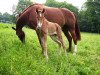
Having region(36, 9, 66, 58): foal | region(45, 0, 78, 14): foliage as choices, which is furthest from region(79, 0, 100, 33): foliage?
region(36, 9, 66, 58): foal

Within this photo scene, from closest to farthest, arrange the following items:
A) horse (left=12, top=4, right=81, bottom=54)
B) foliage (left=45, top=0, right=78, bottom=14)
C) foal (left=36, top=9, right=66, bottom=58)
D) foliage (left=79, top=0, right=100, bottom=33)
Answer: foal (left=36, top=9, right=66, bottom=58) → horse (left=12, top=4, right=81, bottom=54) → foliage (left=79, top=0, right=100, bottom=33) → foliage (left=45, top=0, right=78, bottom=14)

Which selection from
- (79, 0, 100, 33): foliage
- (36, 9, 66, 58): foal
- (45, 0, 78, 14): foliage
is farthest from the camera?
(45, 0, 78, 14): foliage

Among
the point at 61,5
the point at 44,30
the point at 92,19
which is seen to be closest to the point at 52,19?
the point at 44,30

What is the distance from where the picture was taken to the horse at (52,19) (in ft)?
35.2

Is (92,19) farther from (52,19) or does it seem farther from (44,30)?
(44,30)

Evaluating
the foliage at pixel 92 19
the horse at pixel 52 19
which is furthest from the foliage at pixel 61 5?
the horse at pixel 52 19

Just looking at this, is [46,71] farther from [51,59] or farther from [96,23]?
[96,23]

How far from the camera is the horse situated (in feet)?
35.2

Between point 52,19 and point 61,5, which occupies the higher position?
point 52,19

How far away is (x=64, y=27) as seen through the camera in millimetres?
13258

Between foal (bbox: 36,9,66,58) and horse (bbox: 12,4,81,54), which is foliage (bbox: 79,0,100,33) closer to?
horse (bbox: 12,4,81,54)

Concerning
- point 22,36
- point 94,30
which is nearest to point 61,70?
point 22,36

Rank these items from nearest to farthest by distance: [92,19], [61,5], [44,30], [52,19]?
[44,30] < [52,19] < [92,19] < [61,5]

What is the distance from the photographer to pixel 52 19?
1175cm
